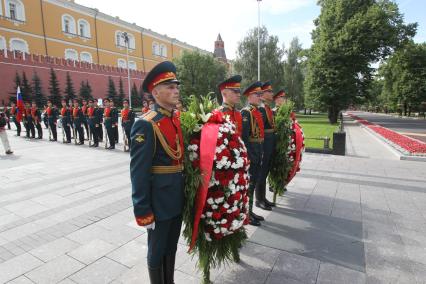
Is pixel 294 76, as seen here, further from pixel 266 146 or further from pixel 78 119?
pixel 266 146

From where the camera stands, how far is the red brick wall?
2969 centimetres

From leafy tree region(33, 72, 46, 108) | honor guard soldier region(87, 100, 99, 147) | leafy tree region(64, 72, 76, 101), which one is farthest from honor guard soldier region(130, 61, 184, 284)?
leafy tree region(64, 72, 76, 101)

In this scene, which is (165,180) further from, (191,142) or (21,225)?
(21,225)

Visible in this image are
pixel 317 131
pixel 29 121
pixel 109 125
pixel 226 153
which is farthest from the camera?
pixel 317 131

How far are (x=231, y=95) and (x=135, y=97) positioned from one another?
1721 inches

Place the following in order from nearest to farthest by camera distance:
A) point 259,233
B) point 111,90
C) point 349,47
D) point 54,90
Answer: point 259,233 < point 349,47 < point 54,90 < point 111,90

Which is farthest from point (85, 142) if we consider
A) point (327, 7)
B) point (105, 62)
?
point (105, 62)

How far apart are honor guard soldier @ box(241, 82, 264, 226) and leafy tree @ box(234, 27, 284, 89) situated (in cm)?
3044

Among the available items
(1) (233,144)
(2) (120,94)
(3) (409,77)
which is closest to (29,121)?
(1) (233,144)

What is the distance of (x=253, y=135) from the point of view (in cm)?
450

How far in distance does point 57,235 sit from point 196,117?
9.78 feet

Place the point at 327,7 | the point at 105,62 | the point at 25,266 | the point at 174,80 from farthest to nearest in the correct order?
the point at 105,62
the point at 327,7
the point at 25,266
the point at 174,80

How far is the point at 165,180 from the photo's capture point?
2.44 metres

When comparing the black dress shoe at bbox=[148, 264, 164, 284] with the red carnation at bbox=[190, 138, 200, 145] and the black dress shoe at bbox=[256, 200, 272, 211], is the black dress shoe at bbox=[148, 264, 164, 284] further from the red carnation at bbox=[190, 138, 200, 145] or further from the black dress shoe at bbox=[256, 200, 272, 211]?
the black dress shoe at bbox=[256, 200, 272, 211]
